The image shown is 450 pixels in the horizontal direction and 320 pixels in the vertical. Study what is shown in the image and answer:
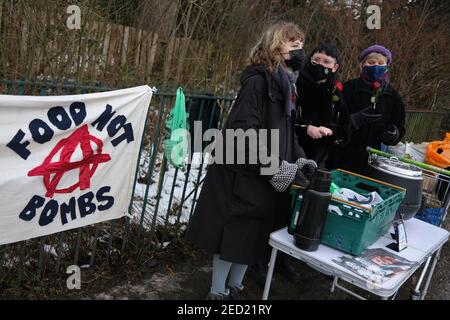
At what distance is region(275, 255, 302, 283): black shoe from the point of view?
3625 mm

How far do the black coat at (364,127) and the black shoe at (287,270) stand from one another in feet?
3.27

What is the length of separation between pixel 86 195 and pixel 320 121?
5.75ft

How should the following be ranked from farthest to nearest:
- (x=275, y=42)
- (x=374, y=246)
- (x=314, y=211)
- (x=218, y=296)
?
(x=218, y=296) < (x=275, y=42) < (x=374, y=246) < (x=314, y=211)

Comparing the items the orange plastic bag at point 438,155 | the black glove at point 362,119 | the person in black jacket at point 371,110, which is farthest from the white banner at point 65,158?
the orange plastic bag at point 438,155

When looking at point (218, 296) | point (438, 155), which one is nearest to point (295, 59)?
point (218, 296)

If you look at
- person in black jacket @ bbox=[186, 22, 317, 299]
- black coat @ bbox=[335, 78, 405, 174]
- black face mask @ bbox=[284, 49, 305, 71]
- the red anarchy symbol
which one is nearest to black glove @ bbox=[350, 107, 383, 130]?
black coat @ bbox=[335, 78, 405, 174]

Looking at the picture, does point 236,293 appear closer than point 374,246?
No

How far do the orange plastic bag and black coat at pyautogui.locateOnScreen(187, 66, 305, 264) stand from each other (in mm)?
1967

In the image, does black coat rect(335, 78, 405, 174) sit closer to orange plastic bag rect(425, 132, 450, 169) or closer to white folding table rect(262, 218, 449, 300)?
orange plastic bag rect(425, 132, 450, 169)

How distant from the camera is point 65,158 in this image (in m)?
2.44

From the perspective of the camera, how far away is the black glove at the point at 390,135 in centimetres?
361

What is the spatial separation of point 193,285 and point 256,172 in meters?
1.33

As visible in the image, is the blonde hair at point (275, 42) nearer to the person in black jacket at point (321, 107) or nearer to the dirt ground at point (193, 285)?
the person in black jacket at point (321, 107)

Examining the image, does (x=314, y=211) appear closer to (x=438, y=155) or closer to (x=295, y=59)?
(x=295, y=59)
